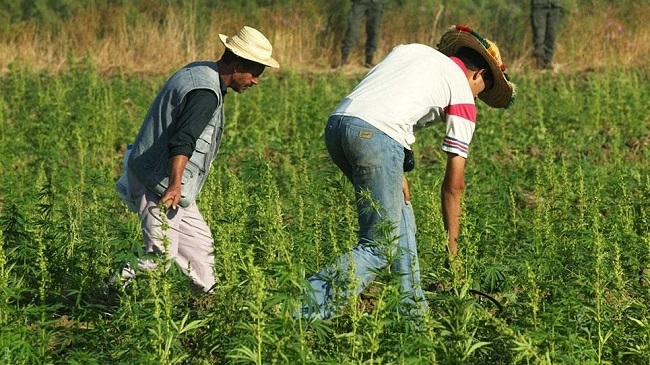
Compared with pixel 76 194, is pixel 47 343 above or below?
above

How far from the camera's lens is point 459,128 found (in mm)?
5879

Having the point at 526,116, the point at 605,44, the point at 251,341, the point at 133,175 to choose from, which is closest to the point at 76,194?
the point at 133,175

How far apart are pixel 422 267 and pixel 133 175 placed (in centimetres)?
155

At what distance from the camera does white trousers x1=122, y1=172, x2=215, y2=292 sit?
6.47 m

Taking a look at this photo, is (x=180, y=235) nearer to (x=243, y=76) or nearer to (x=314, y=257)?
(x=314, y=257)

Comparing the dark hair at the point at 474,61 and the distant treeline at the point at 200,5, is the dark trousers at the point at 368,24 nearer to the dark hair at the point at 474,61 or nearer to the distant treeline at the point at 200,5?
the distant treeline at the point at 200,5

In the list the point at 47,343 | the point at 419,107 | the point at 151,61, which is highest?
the point at 419,107

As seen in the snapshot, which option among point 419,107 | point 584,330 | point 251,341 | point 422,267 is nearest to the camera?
point 251,341

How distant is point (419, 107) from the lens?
5973 millimetres

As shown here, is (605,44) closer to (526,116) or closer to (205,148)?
(526,116)

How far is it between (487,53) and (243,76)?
126 cm

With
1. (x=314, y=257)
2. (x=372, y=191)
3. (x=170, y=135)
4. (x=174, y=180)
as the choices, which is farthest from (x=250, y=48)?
(x=314, y=257)

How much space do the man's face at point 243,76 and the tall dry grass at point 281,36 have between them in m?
9.63

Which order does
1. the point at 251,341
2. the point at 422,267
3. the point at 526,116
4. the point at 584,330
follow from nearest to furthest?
the point at 251,341 < the point at 584,330 < the point at 422,267 < the point at 526,116
